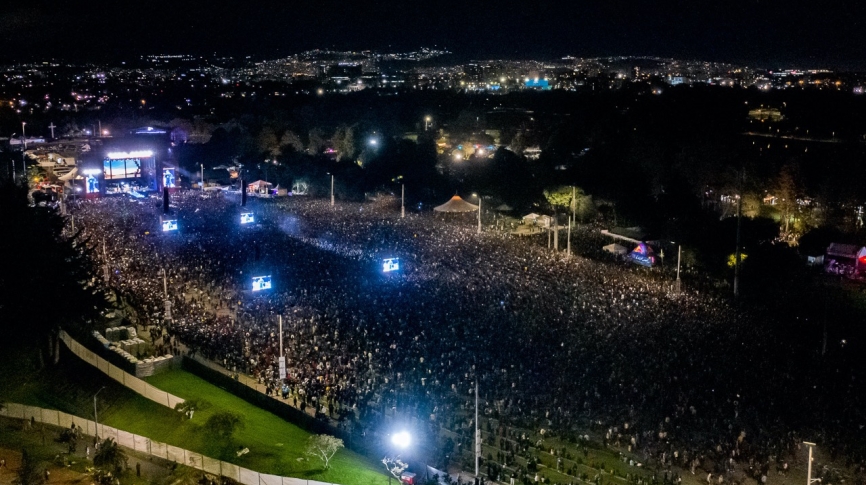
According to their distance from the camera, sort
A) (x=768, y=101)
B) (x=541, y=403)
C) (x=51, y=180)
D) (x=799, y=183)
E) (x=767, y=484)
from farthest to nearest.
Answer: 1. (x=768, y=101)
2. (x=51, y=180)
3. (x=799, y=183)
4. (x=541, y=403)
5. (x=767, y=484)

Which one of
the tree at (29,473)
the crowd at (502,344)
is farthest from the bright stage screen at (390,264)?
the tree at (29,473)

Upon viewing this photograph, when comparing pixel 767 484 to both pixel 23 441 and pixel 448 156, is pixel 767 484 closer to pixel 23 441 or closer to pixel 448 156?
pixel 23 441

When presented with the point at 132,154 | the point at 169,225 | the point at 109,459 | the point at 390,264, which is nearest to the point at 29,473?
the point at 109,459

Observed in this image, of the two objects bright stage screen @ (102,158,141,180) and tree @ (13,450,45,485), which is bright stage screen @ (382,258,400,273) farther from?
bright stage screen @ (102,158,141,180)

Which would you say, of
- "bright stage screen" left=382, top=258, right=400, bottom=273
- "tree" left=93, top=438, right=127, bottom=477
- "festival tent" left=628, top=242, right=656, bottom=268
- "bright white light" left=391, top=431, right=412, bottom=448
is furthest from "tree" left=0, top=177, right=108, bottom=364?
"festival tent" left=628, top=242, right=656, bottom=268

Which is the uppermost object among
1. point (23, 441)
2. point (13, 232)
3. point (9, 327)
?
point (13, 232)

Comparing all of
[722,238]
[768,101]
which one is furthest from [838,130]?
[722,238]
